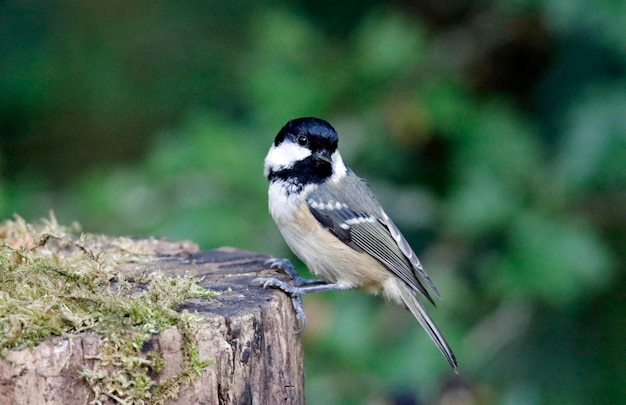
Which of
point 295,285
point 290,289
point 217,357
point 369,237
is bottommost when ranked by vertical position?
point 217,357

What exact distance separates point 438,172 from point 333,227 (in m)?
1.71

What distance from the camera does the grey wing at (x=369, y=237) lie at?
3.44 metres

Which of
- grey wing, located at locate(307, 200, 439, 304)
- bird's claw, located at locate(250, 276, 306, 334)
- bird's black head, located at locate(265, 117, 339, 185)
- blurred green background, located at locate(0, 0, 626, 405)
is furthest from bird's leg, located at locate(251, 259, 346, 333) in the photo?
blurred green background, located at locate(0, 0, 626, 405)

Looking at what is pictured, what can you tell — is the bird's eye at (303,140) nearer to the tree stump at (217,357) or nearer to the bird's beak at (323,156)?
the bird's beak at (323,156)

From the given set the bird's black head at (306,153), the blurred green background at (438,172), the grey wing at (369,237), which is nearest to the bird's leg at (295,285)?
the grey wing at (369,237)

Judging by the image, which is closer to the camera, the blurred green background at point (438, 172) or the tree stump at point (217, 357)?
the tree stump at point (217, 357)

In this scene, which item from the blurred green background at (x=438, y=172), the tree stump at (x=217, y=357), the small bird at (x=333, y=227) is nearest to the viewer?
the tree stump at (x=217, y=357)

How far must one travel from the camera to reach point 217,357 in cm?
214

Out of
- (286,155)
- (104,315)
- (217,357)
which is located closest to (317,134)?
(286,155)

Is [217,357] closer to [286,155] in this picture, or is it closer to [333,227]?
[333,227]

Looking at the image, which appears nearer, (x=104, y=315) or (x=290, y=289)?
(x=104, y=315)

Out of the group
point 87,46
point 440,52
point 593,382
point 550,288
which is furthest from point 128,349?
point 87,46

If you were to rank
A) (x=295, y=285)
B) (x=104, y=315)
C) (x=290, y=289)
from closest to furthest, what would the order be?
(x=104, y=315)
(x=290, y=289)
(x=295, y=285)

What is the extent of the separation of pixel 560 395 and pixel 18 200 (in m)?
3.48
